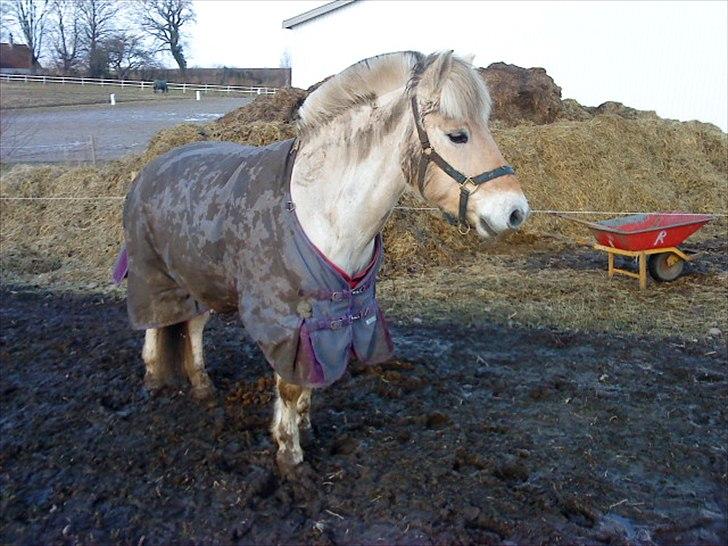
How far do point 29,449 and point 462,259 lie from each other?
5101 millimetres

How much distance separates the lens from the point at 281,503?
2721 mm

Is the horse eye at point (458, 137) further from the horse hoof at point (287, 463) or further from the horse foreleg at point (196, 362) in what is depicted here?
the horse foreleg at point (196, 362)

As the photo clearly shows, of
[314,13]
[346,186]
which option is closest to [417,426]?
[346,186]

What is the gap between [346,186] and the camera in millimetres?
2502

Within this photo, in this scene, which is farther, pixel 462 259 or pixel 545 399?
pixel 462 259

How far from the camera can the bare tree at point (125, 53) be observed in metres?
43.7

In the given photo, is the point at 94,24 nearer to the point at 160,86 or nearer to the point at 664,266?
the point at 160,86

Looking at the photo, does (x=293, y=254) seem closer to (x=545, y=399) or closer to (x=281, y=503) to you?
(x=281, y=503)

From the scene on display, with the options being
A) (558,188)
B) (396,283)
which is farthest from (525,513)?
(558,188)

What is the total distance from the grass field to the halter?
2449 centimetres

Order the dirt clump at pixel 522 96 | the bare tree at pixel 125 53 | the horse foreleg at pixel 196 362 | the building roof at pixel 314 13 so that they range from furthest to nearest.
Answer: the bare tree at pixel 125 53
the building roof at pixel 314 13
the dirt clump at pixel 522 96
the horse foreleg at pixel 196 362

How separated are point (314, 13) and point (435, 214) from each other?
1318 centimetres

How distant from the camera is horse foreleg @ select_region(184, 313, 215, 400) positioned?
143 inches

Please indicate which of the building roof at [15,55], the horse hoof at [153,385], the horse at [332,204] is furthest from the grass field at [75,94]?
the horse at [332,204]
